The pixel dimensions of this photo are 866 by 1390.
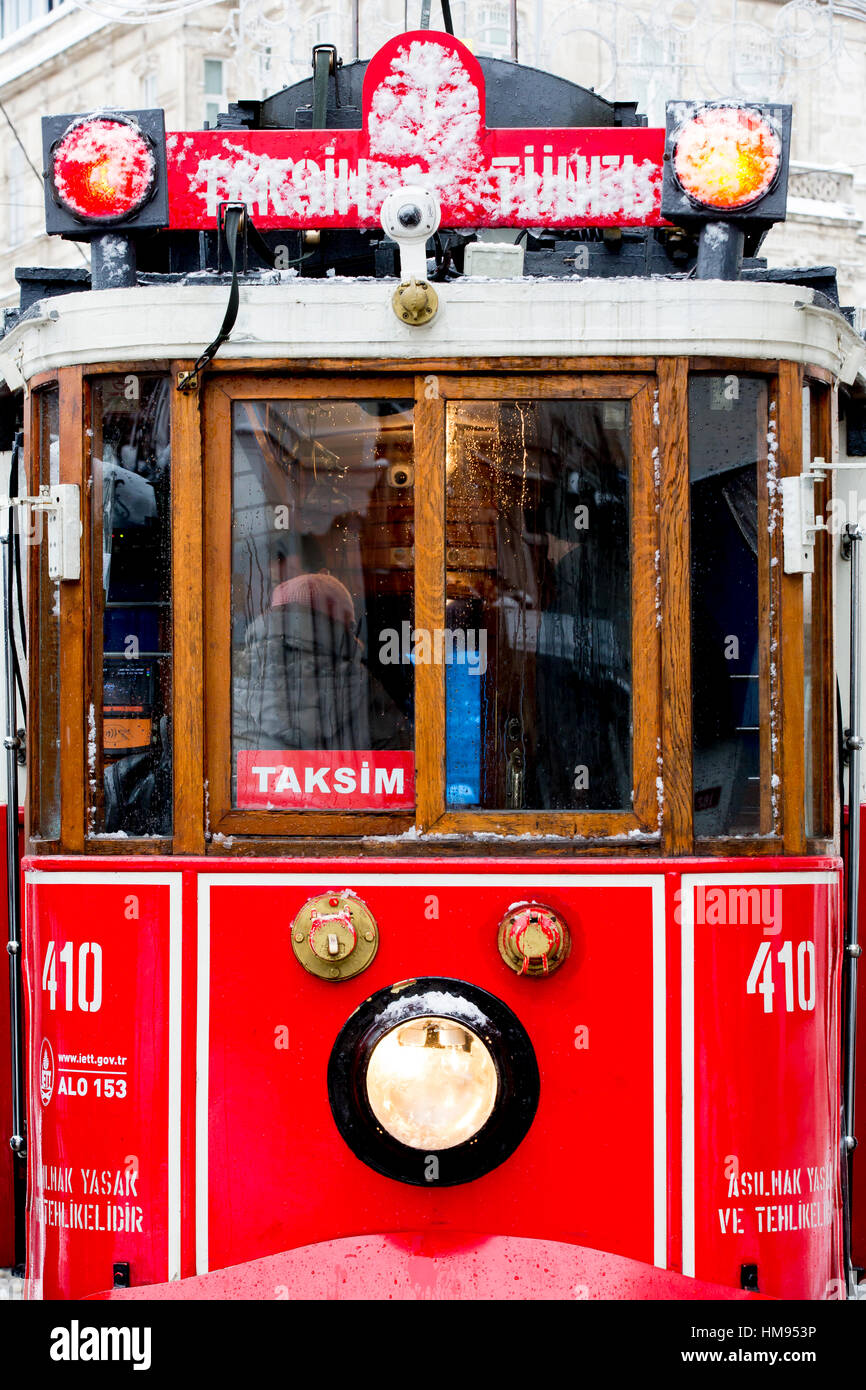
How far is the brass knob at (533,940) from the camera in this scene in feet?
9.74

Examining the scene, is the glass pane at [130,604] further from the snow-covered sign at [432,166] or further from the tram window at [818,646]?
the tram window at [818,646]

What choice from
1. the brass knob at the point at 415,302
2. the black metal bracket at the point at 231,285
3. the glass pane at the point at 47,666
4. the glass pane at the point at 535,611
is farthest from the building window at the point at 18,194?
the glass pane at the point at 535,611

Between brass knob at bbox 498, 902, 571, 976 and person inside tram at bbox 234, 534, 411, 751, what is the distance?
439 mm

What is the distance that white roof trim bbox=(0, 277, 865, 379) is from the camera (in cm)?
312

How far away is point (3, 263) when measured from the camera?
22.1 meters

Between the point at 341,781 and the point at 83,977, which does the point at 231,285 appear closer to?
the point at 341,781

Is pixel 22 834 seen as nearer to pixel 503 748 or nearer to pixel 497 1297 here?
pixel 503 748

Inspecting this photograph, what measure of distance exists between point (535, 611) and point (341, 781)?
1.73 feet

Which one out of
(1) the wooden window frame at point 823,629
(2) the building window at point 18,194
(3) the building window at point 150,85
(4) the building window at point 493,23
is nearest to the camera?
(1) the wooden window frame at point 823,629

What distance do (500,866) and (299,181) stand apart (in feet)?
4.83

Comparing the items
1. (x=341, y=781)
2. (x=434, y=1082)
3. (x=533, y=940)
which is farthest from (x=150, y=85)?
(x=434, y=1082)

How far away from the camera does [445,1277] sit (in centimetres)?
287

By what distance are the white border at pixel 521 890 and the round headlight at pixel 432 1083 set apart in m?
0.28

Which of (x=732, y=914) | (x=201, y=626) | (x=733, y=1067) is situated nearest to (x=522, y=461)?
(x=201, y=626)
